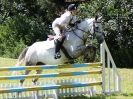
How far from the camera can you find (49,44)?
10852 millimetres

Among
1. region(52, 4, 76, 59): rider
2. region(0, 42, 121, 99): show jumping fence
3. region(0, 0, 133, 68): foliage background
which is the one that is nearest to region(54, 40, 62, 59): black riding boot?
Result: region(52, 4, 76, 59): rider

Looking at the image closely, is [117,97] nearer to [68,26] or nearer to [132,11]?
[68,26]

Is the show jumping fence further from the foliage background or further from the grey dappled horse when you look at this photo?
the foliage background

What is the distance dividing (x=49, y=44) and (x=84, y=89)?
1.42 metres

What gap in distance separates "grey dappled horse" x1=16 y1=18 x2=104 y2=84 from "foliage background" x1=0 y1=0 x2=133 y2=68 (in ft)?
30.4

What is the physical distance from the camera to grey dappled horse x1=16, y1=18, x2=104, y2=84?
10.5 m

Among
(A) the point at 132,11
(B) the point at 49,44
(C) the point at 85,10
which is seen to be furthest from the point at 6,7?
(B) the point at 49,44

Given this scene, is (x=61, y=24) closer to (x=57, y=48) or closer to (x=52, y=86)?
(x=57, y=48)

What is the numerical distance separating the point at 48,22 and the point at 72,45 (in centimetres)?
1713

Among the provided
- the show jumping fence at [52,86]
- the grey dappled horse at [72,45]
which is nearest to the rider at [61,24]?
the grey dappled horse at [72,45]

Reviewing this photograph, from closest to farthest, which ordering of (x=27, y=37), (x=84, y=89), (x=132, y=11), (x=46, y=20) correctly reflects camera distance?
1. (x=84, y=89)
2. (x=132, y=11)
3. (x=27, y=37)
4. (x=46, y=20)

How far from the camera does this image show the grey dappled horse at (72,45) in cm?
1048

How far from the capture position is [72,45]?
34.6ft

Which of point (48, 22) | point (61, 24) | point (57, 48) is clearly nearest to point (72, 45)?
point (57, 48)
